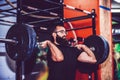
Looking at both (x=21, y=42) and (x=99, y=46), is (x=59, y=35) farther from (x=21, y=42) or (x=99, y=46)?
(x=21, y=42)

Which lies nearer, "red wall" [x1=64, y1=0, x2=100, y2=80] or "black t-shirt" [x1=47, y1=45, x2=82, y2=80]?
"black t-shirt" [x1=47, y1=45, x2=82, y2=80]

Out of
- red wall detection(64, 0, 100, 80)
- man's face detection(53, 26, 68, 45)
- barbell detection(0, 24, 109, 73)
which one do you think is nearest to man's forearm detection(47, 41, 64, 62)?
man's face detection(53, 26, 68, 45)

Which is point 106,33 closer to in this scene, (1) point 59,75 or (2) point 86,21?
(2) point 86,21

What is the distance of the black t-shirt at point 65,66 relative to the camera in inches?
124

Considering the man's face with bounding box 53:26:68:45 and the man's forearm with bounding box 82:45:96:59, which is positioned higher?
the man's face with bounding box 53:26:68:45

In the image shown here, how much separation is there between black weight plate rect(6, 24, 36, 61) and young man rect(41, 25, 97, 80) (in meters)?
0.49

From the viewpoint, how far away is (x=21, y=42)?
2.55 metres

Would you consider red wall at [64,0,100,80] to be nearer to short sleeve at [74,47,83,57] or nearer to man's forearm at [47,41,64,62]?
short sleeve at [74,47,83,57]

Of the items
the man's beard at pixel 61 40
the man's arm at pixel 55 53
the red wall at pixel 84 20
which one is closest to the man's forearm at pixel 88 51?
the man's beard at pixel 61 40

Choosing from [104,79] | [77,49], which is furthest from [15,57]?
[104,79]

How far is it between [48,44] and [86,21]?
3.97 ft

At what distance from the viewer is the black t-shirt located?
3160 mm

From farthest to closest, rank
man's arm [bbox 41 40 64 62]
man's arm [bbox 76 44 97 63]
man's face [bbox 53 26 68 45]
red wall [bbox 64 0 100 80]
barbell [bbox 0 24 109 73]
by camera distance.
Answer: red wall [bbox 64 0 100 80] → man's arm [bbox 76 44 97 63] → man's face [bbox 53 26 68 45] → man's arm [bbox 41 40 64 62] → barbell [bbox 0 24 109 73]

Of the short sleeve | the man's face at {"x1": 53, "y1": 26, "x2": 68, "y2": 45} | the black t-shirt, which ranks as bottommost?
the black t-shirt
